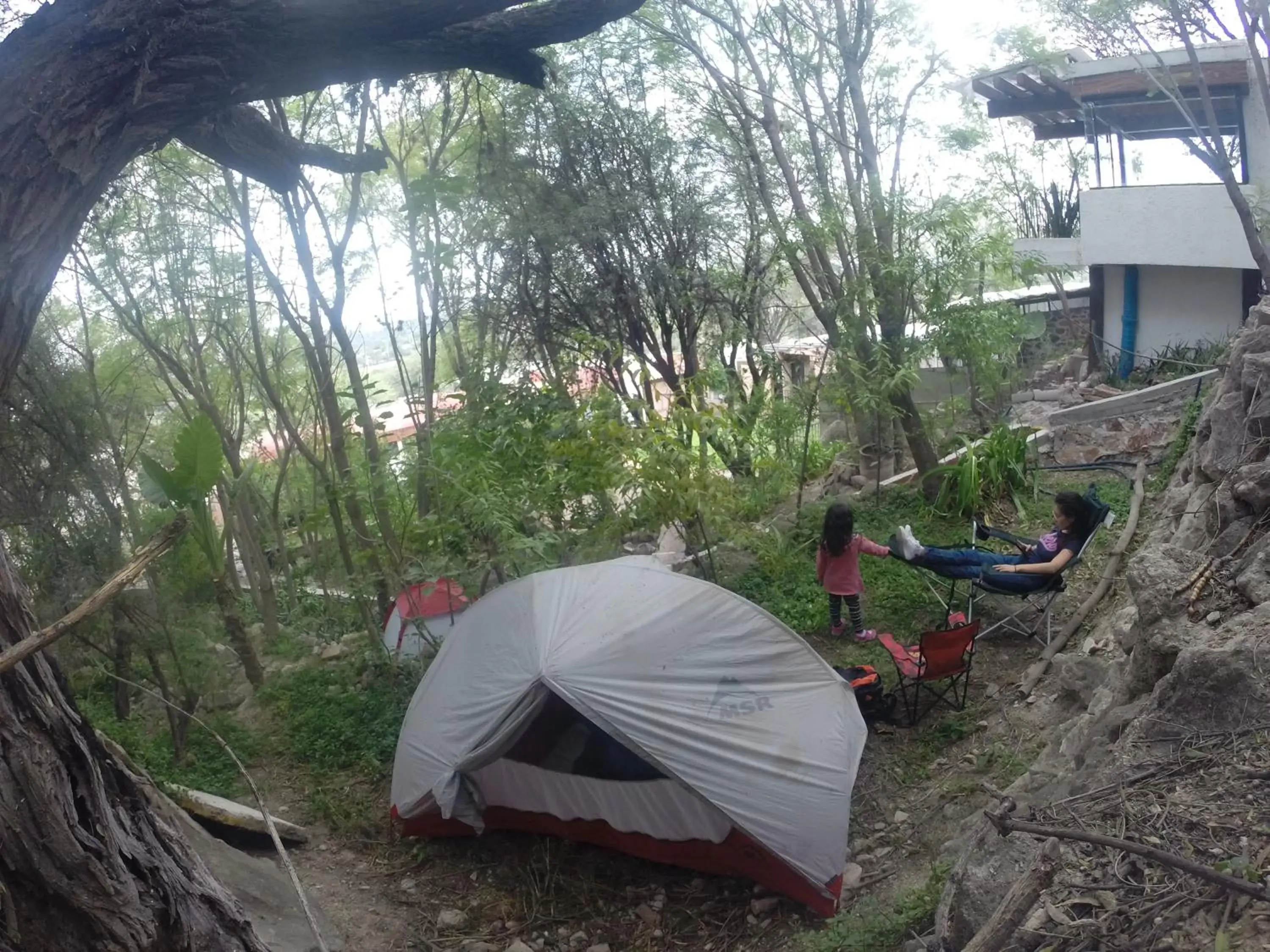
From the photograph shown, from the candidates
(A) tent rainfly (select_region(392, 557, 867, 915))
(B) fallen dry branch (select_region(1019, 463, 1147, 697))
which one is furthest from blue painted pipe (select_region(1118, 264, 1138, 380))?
(A) tent rainfly (select_region(392, 557, 867, 915))

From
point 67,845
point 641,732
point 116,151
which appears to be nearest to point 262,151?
point 116,151

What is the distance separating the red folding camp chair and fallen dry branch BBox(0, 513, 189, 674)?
408 centimetres

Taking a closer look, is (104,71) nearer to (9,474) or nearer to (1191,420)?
(9,474)

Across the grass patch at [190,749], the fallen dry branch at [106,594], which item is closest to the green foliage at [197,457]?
the grass patch at [190,749]

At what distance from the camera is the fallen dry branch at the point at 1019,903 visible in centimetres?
211

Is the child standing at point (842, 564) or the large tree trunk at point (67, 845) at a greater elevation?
the large tree trunk at point (67, 845)

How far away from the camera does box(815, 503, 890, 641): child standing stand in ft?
20.4

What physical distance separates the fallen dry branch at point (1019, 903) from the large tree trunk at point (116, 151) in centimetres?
165

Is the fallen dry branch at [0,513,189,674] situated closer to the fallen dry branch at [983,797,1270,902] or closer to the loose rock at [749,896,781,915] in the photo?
the fallen dry branch at [983,797,1270,902]

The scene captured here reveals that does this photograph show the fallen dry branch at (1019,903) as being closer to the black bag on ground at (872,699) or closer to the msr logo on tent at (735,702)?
the msr logo on tent at (735,702)

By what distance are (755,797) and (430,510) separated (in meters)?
3.39

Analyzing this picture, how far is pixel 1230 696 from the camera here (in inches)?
102

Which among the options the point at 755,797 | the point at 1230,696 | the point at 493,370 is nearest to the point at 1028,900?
the point at 1230,696

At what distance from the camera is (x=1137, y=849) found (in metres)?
1.94
